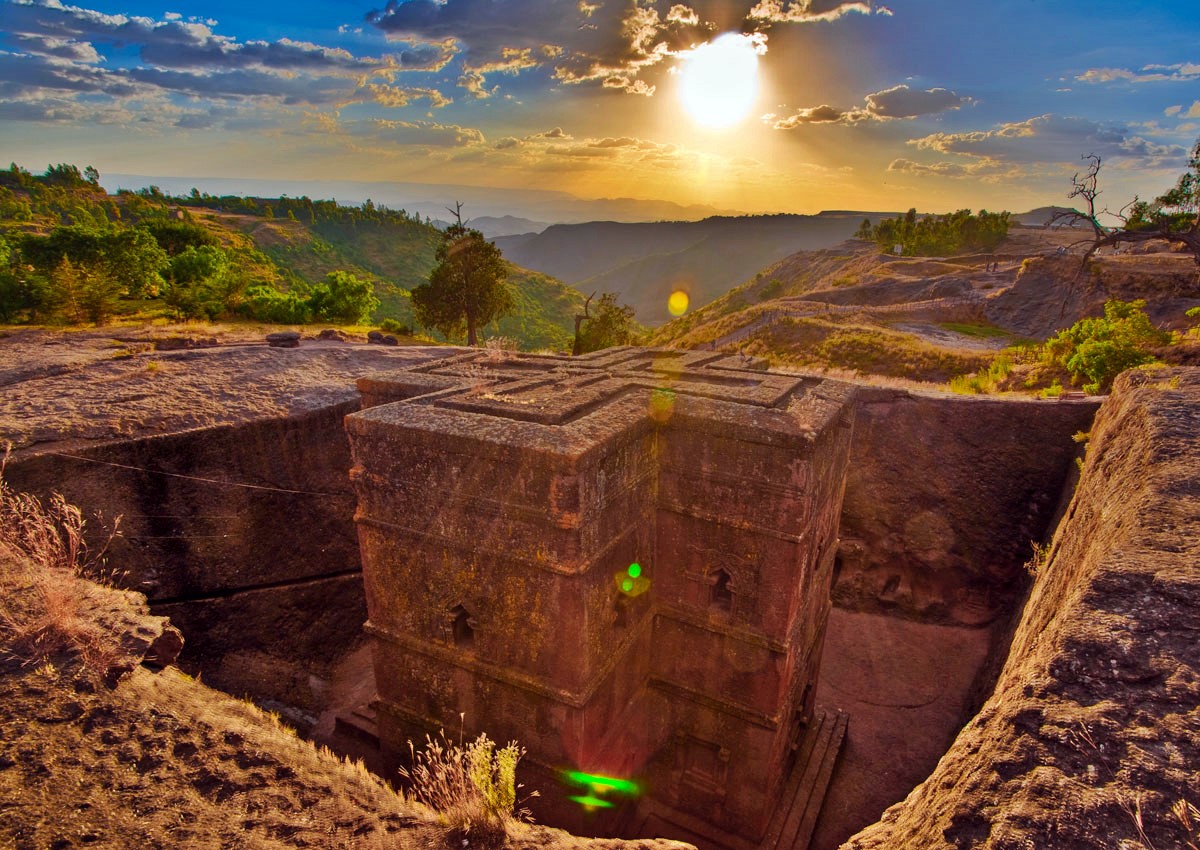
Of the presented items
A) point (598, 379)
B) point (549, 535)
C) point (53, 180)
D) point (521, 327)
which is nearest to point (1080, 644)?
point (549, 535)

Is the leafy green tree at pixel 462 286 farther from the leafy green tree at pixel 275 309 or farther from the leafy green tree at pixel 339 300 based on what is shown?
the leafy green tree at pixel 275 309

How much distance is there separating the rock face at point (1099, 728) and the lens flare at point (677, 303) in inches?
5802

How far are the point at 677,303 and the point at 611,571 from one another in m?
158

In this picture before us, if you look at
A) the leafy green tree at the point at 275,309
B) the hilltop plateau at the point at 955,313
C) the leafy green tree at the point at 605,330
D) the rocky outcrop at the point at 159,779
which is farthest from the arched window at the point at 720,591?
the leafy green tree at the point at 275,309

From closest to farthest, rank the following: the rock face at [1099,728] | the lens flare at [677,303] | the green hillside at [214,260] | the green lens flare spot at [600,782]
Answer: the rock face at [1099,728]
the green lens flare spot at [600,782]
the green hillside at [214,260]
the lens flare at [677,303]

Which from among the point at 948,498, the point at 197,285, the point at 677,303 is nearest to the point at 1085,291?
the point at 948,498

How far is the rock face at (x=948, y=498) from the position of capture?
13359 mm

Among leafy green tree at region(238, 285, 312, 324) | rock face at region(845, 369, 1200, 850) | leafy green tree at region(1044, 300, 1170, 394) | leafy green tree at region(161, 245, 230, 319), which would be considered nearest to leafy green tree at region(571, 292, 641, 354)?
leafy green tree at region(238, 285, 312, 324)

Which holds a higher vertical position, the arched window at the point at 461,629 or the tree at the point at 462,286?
the tree at the point at 462,286

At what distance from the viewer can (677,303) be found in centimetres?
15962

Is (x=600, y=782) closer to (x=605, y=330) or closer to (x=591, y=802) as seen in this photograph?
(x=591, y=802)

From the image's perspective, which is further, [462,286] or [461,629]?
[462,286]

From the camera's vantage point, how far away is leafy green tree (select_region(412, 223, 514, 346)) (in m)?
27.4

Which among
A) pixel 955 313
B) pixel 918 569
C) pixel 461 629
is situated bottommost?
pixel 918 569
